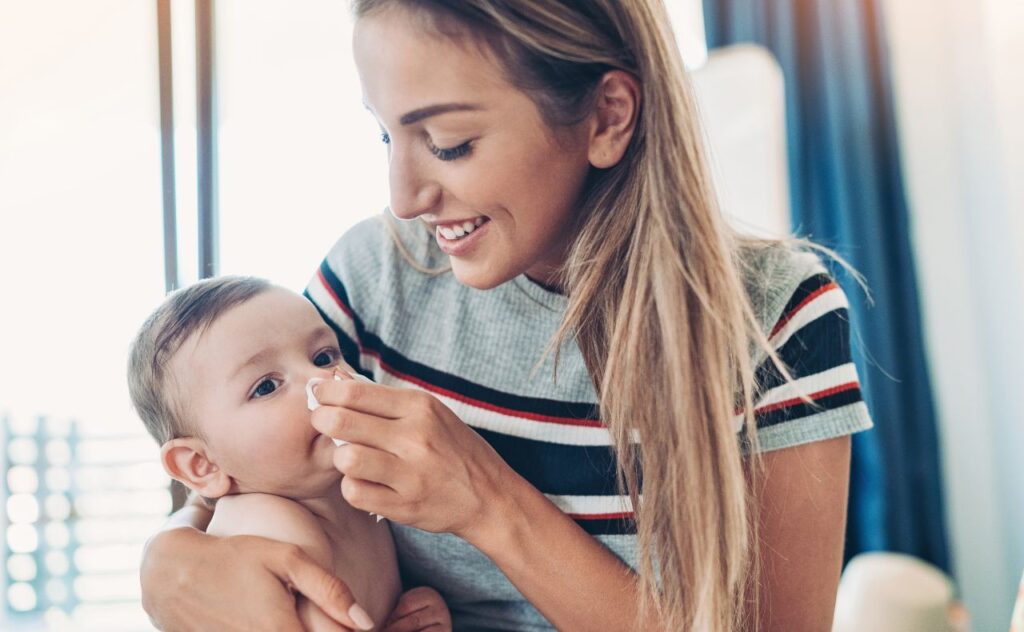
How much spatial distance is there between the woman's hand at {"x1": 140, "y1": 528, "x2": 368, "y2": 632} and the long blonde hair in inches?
15.7

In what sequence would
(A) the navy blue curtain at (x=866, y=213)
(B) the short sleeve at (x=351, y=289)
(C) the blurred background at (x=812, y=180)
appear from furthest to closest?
(A) the navy blue curtain at (x=866, y=213), (C) the blurred background at (x=812, y=180), (B) the short sleeve at (x=351, y=289)

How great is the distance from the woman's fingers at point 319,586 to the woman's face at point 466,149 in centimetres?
41

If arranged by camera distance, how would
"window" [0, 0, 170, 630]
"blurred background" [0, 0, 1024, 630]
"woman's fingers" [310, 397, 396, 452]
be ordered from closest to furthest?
"woman's fingers" [310, 397, 396, 452], "window" [0, 0, 170, 630], "blurred background" [0, 0, 1024, 630]

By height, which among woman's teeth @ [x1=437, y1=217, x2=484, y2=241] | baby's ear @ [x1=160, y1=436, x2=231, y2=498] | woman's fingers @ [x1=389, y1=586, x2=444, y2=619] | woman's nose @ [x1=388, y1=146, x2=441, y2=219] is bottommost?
woman's fingers @ [x1=389, y1=586, x2=444, y2=619]

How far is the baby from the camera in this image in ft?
3.42

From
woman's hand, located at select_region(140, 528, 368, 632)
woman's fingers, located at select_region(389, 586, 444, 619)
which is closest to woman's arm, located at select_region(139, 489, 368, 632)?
woman's hand, located at select_region(140, 528, 368, 632)

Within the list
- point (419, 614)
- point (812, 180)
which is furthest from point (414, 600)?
point (812, 180)

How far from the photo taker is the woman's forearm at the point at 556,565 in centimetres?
102

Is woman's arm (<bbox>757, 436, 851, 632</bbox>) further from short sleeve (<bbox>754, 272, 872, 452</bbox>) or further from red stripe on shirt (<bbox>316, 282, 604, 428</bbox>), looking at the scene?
red stripe on shirt (<bbox>316, 282, 604, 428</bbox>)

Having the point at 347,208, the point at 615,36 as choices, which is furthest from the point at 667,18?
the point at 347,208

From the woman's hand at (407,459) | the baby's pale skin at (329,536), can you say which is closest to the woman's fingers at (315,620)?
the baby's pale skin at (329,536)

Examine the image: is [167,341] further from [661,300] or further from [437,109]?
[661,300]

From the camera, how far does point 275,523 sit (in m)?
1.03

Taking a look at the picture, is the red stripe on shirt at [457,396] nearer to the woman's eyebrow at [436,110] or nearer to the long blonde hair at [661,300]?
the long blonde hair at [661,300]
